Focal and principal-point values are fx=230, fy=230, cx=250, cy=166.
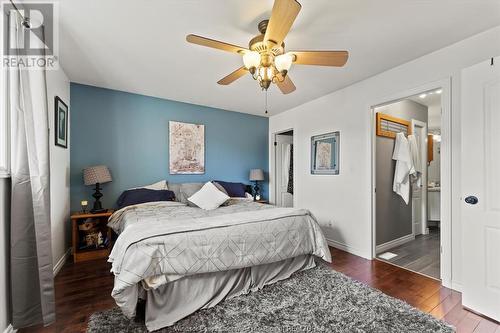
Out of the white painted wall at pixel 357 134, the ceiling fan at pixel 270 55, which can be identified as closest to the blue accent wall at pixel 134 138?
the white painted wall at pixel 357 134

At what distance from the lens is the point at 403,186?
352 centimetres

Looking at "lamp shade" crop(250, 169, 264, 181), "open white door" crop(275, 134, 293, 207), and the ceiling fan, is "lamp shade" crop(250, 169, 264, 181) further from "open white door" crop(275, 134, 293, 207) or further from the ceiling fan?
the ceiling fan

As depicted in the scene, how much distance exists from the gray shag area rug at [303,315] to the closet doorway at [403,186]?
1.18 metres

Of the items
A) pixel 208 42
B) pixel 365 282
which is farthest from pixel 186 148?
pixel 365 282

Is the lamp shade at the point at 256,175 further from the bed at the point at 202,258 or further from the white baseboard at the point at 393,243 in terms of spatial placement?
the white baseboard at the point at 393,243

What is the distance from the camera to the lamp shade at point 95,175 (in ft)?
10.1

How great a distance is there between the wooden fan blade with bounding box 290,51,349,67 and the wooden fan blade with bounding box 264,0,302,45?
0.25 metres

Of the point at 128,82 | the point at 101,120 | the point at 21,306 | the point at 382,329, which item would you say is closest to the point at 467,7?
the point at 382,329

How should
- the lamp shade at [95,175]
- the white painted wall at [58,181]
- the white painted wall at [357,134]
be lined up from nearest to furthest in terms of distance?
the white painted wall at [357,134] → the white painted wall at [58,181] → the lamp shade at [95,175]

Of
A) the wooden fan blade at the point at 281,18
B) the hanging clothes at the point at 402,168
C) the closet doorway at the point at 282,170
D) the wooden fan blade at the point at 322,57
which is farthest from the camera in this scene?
the closet doorway at the point at 282,170

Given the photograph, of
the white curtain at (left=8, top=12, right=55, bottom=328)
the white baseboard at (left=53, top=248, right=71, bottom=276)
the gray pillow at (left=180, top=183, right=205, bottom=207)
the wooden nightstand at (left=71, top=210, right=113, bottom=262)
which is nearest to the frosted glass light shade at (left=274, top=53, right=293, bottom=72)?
the white curtain at (left=8, top=12, right=55, bottom=328)

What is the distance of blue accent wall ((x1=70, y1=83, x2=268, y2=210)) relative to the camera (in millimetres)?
3301

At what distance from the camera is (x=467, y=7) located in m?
1.76

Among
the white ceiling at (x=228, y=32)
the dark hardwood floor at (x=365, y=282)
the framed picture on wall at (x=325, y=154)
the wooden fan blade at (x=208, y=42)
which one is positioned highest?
the white ceiling at (x=228, y=32)
